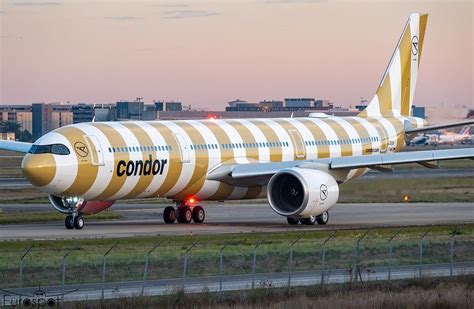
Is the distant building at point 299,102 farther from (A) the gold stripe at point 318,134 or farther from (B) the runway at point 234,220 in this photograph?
(A) the gold stripe at point 318,134

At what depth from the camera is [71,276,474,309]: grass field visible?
28438mm

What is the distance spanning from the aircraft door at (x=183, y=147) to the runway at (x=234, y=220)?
2703mm

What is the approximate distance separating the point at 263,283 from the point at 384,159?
66.9 ft

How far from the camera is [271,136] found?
55938 millimetres

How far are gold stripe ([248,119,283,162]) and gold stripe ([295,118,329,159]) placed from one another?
219 cm

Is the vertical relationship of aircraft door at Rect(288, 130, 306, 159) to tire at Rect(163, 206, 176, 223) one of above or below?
above

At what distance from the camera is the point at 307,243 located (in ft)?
139

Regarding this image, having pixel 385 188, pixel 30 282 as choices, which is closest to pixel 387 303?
pixel 30 282

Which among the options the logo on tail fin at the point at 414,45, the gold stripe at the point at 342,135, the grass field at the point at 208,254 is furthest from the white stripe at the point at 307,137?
the grass field at the point at 208,254

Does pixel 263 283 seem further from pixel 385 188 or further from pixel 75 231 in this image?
pixel 385 188

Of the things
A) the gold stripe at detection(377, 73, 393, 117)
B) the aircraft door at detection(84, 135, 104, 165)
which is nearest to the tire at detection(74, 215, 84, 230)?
the aircraft door at detection(84, 135, 104, 165)

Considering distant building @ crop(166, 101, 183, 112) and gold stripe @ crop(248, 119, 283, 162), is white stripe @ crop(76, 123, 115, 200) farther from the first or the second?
distant building @ crop(166, 101, 183, 112)

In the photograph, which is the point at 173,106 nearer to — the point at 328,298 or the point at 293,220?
the point at 293,220

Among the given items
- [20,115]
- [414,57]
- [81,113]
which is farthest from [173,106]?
[414,57]
